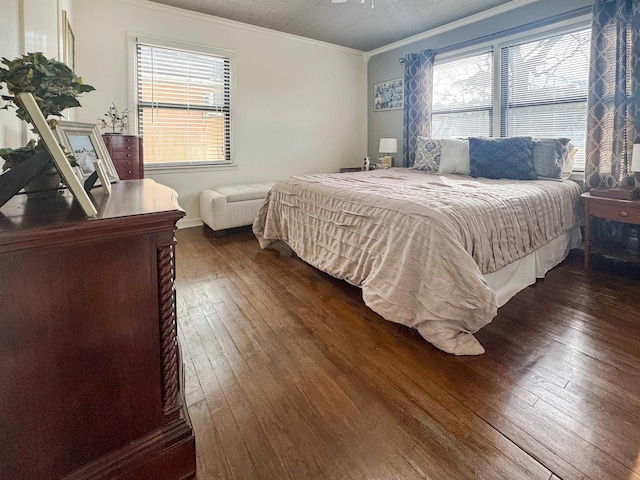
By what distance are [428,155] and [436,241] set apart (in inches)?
102

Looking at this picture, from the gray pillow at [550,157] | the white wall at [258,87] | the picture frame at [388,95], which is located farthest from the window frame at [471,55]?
the white wall at [258,87]

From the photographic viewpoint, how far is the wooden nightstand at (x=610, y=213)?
2660 mm

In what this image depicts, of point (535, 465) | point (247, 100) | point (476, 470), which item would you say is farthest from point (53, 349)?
point (247, 100)

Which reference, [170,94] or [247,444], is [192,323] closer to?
[247,444]

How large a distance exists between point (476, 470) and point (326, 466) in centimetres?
48

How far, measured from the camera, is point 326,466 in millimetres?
1161

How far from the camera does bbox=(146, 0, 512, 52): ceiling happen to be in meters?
3.82

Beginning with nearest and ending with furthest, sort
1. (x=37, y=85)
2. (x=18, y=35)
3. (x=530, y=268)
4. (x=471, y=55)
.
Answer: (x=37, y=85)
(x=18, y=35)
(x=530, y=268)
(x=471, y=55)

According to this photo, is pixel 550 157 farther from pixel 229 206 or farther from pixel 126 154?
pixel 126 154

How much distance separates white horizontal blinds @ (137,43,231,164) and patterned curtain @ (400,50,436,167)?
2.39m

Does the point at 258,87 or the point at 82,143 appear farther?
the point at 258,87

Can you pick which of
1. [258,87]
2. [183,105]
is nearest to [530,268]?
[258,87]

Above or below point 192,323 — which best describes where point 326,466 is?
below

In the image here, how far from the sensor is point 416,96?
4789mm
